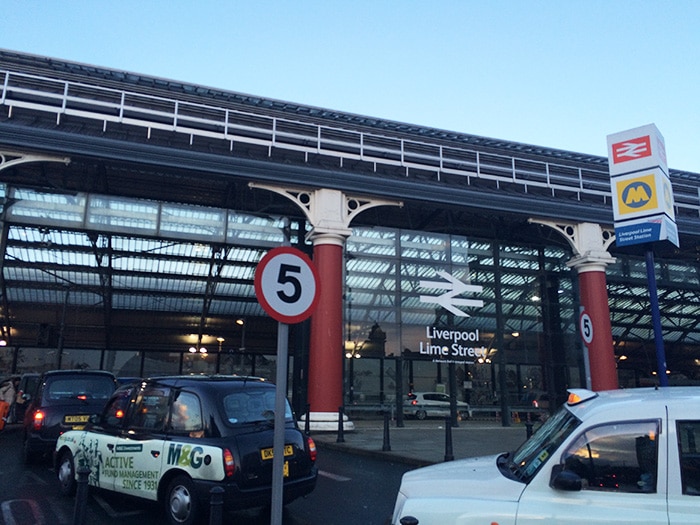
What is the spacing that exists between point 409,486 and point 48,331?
88.7ft

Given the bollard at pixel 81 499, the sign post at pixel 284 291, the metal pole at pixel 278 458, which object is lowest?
the bollard at pixel 81 499

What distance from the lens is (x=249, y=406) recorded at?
6117mm

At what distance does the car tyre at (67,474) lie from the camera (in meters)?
7.24

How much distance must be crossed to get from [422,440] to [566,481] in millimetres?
10898

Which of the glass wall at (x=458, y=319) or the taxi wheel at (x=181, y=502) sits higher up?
the glass wall at (x=458, y=319)

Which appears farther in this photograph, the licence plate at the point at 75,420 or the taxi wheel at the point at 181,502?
the licence plate at the point at 75,420

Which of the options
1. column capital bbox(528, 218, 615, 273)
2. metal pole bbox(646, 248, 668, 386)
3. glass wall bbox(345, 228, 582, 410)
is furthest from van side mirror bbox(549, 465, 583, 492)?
column capital bbox(528, 218, 615, 273)

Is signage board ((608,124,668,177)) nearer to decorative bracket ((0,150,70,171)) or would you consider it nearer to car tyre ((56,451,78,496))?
car tyre ((56,451,78,496))

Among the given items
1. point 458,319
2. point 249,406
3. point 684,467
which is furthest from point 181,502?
point 458,319

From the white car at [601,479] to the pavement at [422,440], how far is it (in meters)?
6.43

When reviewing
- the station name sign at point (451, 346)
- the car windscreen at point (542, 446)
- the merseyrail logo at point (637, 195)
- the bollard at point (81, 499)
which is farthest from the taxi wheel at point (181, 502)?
the station name sign at point (451, 346)

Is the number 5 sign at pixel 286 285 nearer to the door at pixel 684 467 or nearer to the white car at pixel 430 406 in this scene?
the door at pixel 684 467

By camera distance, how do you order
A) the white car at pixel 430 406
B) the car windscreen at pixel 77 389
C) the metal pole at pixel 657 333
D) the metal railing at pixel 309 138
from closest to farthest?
1. the metal pole at pixel 657 333
2. the car windscreen at pixel 77 389
3. the metal railing at pixel 309 138
4. the white car at pixel 430 406

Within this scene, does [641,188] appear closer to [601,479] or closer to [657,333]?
[657,333]
